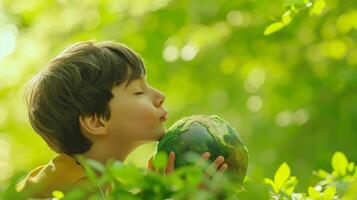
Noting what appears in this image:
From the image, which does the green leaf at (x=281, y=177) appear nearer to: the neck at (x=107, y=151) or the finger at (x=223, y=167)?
the finger at (x=223, y=167)

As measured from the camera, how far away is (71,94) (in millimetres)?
3137

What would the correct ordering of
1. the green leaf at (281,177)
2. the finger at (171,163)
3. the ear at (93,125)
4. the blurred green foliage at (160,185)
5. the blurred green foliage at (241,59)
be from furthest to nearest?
the blurred green foliage at (241,59) → the ear at (93,125) → the finger at (171,163) → the green leaf at (281,177) → the blurred green foliage at (160,185)

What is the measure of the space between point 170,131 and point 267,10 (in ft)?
14.7

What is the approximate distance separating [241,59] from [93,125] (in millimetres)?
4807

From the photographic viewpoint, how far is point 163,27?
7.39 m

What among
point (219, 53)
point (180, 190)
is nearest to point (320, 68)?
point (219, 53)

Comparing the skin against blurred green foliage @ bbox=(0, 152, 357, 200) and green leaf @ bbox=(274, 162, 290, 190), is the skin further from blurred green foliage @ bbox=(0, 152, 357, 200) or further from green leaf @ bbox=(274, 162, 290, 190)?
blurred green foliage @ bbox=(0, 152, 357, 200)

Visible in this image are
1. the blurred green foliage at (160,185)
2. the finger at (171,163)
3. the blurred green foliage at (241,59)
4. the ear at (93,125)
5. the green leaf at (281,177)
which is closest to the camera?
the blurred green foliage at (160,185)

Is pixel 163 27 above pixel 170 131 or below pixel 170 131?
above

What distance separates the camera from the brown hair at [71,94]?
3.14 meters

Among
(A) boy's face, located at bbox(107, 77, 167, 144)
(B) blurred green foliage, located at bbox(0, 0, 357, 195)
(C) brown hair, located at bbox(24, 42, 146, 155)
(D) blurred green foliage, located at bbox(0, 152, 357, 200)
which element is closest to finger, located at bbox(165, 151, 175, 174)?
(A) boy's face, located at bbox(107, 77, 167, 144)

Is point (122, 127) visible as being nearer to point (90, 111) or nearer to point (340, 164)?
point (90, 111)

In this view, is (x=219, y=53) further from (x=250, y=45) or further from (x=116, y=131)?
(x=116, y=131)

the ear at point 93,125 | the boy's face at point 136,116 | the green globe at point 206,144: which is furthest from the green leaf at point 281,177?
the ear at point 93,125
